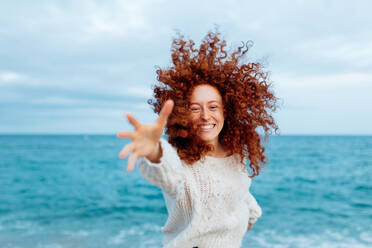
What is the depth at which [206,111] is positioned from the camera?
7.82 feet

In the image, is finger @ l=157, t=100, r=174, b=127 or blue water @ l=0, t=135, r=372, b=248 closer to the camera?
finger @ l=157, t=100, r=174, b=127

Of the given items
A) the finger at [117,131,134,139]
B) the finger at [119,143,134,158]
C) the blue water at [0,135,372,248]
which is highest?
the finger at [117,131,134,139]

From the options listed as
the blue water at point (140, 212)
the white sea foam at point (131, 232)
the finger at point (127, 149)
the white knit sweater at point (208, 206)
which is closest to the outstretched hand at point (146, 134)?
the finger at point (127, 149)

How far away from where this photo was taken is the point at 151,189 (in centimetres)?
1413

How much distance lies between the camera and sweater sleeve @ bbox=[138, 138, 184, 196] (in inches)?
68.1

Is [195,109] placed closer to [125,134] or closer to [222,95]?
[222,95]

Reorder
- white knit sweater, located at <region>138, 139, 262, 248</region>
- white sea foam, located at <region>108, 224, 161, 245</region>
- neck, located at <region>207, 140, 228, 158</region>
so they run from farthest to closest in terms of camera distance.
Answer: white sea foam, located at <region>108, 224, 161, 245</region>, neck, located at <region>207, 140, 228, 158</region>, white knit sweater, located at <region>138, 139, 262, 248</region>

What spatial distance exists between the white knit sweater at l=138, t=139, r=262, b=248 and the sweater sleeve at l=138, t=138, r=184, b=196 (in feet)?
0.41

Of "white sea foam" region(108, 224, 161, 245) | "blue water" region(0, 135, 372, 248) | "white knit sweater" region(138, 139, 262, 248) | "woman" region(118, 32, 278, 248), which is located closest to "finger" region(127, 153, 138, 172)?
"woman" region(118, 32, 278, 248)

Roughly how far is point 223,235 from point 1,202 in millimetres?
11571

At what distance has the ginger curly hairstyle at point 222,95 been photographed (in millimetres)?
2305

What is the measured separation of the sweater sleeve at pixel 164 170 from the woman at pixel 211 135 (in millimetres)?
34

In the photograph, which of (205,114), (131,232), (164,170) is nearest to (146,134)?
(164,170)

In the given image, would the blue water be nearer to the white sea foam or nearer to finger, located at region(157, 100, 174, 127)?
the white sea foam
